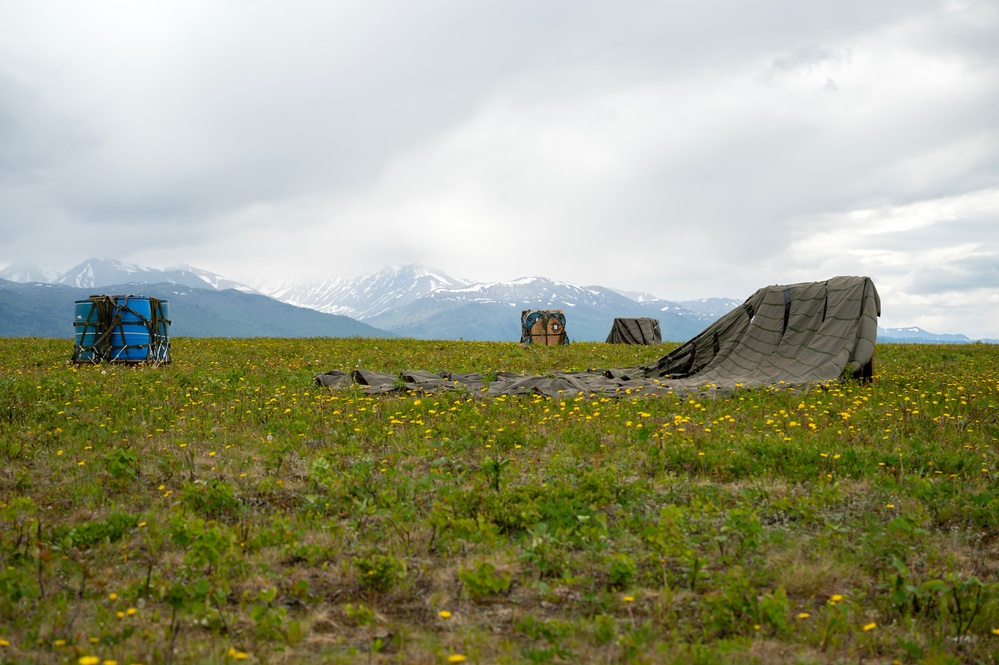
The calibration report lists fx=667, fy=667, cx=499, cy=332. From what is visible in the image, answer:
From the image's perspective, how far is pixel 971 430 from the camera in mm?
8852

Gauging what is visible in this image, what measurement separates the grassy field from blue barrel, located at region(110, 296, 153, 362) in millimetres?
6767

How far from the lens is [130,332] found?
16.8m

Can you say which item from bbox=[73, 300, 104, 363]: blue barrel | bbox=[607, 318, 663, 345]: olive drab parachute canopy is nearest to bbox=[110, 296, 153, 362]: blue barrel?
bbox=[73, 300, 104, 363]: blue barrel

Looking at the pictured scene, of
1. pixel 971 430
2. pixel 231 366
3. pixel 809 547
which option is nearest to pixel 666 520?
pixel 809 547

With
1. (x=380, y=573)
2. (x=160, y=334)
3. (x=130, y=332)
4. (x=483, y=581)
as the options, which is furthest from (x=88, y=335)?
(x=483, y=581)

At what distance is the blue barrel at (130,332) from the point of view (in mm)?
16719

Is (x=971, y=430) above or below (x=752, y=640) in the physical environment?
above

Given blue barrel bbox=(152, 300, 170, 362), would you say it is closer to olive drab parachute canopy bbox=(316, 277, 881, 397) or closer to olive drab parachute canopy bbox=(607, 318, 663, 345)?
olive drab parachute canopy bbox=(316, 277, 881, 397)

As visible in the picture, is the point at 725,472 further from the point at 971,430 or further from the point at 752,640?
the point at 971,430

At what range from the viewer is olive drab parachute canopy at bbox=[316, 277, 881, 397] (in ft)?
41.1

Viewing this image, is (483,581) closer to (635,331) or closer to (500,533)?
(500,533)

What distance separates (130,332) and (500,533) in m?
14.6

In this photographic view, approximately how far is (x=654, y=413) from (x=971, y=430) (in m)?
4.10

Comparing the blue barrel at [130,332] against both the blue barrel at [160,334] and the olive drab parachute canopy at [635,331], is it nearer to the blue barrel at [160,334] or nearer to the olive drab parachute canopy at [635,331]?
the blue barrel at [160,334]
